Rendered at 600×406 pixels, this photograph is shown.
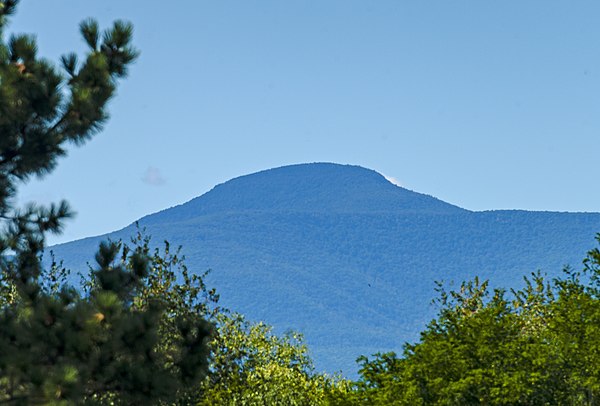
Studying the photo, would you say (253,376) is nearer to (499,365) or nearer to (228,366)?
A: (228,366)

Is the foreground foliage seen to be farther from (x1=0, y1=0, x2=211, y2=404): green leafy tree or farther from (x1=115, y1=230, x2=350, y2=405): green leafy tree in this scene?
(x1=0, y1=0, x2=211, y2=404): green leafy tree

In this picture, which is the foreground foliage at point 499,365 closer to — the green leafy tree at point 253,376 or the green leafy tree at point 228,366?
the green leafy tree at point 253,376

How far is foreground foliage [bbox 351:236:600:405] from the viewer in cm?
3161

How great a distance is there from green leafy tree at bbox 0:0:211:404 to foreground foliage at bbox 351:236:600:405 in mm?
14265

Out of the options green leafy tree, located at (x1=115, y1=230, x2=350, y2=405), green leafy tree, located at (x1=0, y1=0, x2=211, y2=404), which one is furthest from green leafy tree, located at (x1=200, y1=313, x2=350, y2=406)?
green leafy tree, located at (x1=0, y1=0, x2=211, y2=404)

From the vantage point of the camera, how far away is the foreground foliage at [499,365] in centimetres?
3161

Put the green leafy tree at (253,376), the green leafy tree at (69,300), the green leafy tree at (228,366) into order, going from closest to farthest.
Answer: the green leafy tree at (69,300) → the green leafy tree at (228,366) → the green leafy tree at (253,376)

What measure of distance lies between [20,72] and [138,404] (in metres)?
5.79

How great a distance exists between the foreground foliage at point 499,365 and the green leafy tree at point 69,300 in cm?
1426

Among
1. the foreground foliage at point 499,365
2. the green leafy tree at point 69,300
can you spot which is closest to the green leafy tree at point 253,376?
the foreground foliage at point 499,365

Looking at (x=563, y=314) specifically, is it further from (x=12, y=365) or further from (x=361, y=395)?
(x=12, y=365)

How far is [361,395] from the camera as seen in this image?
34250 millimetres

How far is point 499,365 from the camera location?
32.5 meters

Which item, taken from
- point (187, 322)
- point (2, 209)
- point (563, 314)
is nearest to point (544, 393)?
point (563, 314)
